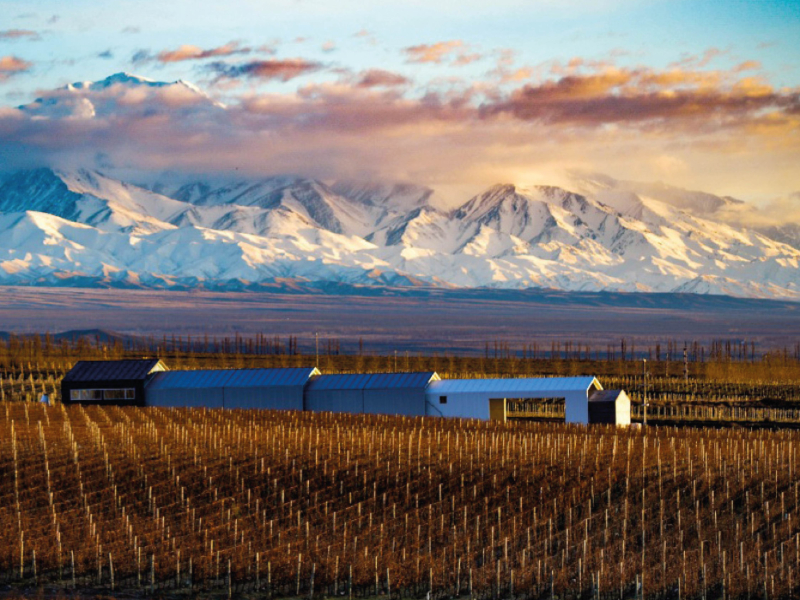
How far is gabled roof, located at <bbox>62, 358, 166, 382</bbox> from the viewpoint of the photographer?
2896 inches

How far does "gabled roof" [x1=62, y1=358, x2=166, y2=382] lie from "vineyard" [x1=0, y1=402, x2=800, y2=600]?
18.3 meters

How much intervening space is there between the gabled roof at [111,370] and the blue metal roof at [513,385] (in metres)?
15.3

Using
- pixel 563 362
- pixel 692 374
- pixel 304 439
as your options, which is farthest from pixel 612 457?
pixel 563 362

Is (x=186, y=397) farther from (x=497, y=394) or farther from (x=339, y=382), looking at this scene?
(x=497, y=394)

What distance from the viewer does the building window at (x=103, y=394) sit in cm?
7288

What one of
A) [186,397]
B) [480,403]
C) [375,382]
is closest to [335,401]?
[375,382]

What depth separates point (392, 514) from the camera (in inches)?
1460

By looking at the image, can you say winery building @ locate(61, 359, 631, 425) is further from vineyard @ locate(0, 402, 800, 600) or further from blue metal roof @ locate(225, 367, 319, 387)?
vineyard @ locate(0, 402, 800, 600)

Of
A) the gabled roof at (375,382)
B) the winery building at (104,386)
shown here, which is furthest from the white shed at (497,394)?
the winery building at (104,386)

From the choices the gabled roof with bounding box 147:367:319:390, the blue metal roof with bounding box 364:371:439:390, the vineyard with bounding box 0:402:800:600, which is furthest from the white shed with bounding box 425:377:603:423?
the vineyard with bounding box 0:402:800:600

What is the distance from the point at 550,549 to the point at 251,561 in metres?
7.07

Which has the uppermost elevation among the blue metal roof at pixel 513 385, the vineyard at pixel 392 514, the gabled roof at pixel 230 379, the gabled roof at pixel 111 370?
the gabled roof at pixel 111 370

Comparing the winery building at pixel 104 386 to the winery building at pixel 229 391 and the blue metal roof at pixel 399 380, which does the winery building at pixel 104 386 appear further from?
the blue metal roof at pixel 399 380

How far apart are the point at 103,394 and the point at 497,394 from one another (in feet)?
66.5
